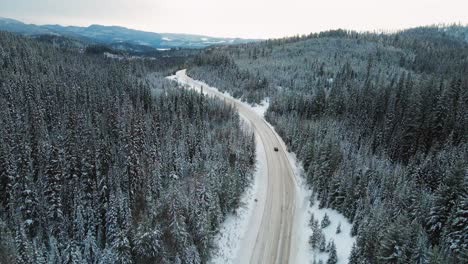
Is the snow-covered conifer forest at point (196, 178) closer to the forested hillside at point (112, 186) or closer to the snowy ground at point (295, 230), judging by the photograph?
the forested hillside at point (112, 186)

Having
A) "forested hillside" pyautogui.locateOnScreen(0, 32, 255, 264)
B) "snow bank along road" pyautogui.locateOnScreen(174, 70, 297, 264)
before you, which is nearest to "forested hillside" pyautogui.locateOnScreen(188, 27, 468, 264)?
"snow bank along road" pyautogui.locateOnScreen(174, 70, 297, 264)

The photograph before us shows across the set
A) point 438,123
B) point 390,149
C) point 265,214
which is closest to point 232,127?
point 265,214

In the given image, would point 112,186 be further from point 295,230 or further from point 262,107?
point 262,107

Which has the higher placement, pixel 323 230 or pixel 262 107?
pixel 262 107

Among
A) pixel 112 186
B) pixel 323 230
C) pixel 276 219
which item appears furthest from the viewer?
pixel 276 219

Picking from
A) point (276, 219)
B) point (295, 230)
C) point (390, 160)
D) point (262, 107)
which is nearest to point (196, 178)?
point (276, 219)

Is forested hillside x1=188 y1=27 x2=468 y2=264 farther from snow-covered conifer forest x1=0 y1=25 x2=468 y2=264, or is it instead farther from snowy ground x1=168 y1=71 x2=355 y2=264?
snowy ground x1=168 y1=71 x2=355 y2=264
